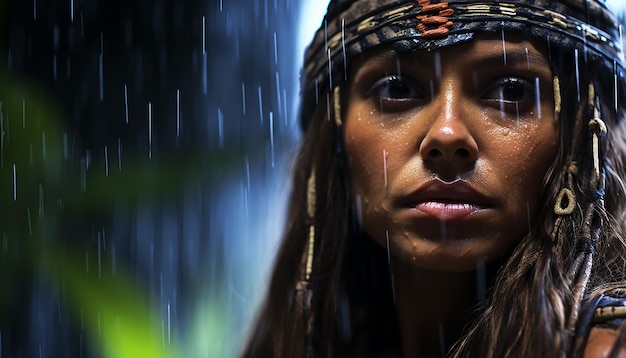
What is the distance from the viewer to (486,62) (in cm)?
162

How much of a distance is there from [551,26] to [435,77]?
0.26 metres

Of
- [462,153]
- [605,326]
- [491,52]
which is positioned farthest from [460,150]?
[605,326]

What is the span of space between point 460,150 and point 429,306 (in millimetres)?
456

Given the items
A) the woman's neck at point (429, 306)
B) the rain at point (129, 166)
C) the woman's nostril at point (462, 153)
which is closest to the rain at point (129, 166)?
the rain at point (129, 166)

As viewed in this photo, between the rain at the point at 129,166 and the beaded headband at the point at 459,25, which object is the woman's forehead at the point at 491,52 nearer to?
the beaded headband at the point at 459,25

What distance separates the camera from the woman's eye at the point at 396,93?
1.67 m

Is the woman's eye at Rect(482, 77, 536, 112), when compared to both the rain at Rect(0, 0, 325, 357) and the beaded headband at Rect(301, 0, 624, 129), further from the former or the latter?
the rain at Rect(0, 0, 325, 357)

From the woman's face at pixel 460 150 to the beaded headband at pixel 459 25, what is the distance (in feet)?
0.10

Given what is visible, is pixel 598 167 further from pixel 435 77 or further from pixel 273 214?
pixel 273 214

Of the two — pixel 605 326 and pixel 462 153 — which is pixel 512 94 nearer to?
pixel 462 153

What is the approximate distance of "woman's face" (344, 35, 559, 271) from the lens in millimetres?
1558

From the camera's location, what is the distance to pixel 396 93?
170cm

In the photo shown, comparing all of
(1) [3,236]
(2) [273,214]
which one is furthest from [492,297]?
(1) [3,236]

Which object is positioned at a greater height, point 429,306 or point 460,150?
point 460,150
